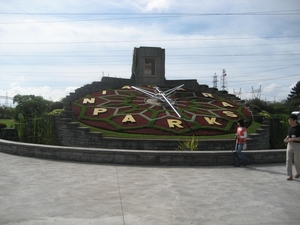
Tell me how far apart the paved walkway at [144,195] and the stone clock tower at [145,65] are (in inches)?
542

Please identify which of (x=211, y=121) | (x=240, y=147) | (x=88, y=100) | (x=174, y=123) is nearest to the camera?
(x=240, y=147)

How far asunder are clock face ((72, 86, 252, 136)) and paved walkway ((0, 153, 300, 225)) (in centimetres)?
471

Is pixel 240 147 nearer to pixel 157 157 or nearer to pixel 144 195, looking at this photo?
pixel 157 157

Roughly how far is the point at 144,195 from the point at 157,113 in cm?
898

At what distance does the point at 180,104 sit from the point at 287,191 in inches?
423

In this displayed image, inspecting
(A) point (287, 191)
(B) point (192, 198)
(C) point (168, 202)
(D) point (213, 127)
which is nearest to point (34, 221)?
(C) point (168, 202)

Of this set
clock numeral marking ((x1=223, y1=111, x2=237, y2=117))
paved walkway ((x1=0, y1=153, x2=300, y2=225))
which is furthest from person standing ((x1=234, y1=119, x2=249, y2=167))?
clock numeral marking ((x1=223, y1=111, x2=237, y2=117))

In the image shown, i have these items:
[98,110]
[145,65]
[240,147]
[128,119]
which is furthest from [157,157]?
[145,65]

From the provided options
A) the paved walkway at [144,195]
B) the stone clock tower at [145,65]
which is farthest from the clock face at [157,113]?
the paved walkway at [144,195]

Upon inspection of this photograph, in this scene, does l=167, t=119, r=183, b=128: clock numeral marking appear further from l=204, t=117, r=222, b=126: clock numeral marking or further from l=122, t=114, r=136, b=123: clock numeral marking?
l=122, t=114, r=136, b=123: clock numeral marking

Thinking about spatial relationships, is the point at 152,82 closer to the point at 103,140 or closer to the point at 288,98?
the point at 103,140

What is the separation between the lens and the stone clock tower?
68.0 ft

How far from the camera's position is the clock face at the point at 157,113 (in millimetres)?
12086

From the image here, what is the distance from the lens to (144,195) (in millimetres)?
4953
